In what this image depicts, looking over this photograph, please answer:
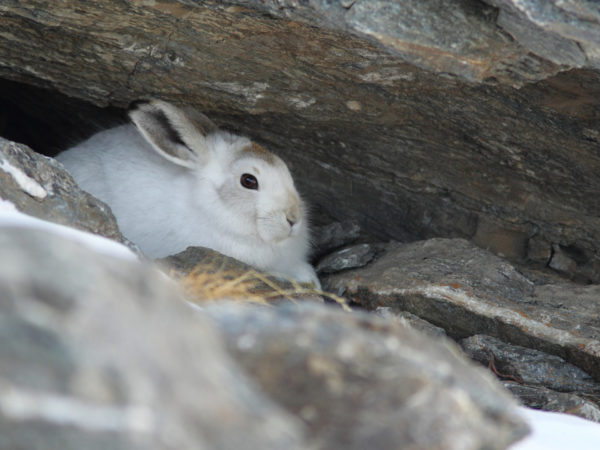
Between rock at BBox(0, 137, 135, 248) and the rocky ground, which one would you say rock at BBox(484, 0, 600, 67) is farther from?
rock at BBox(0, 137, 135, 248)

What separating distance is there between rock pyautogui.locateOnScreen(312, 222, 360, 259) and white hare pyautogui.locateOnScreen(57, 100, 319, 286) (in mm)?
607

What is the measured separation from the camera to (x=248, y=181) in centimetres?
602

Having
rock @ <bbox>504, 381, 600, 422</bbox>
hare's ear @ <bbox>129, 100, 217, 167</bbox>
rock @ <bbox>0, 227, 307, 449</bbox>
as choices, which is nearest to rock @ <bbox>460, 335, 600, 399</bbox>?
rock @ <bbox>504, 381, 600, 422</bbox>

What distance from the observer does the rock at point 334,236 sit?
692cm

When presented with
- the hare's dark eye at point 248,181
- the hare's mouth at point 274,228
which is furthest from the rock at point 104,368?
the hare's dark eye at point 248,181

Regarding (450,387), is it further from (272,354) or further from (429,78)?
(429,78)

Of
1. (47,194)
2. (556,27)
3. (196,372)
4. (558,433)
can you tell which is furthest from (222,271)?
(196,372)

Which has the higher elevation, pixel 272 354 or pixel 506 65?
pixel 506 65

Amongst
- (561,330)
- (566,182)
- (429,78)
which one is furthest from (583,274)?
(429,78)

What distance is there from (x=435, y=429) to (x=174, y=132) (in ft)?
13.9

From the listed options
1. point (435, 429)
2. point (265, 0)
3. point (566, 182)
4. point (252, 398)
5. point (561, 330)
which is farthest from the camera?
point (566, 182)

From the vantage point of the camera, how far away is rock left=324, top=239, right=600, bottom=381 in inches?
202

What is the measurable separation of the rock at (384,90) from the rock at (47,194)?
117 cm

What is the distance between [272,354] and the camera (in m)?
2.37
